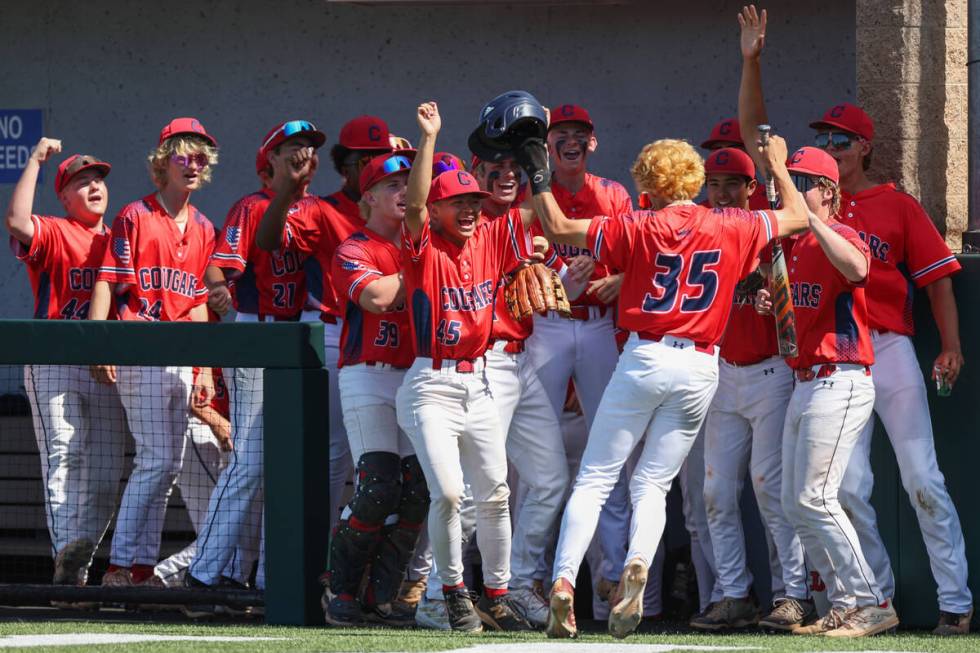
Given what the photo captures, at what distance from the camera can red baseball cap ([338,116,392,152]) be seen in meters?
6.09

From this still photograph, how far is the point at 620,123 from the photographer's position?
796 centimetres

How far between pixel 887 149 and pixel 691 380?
1639 mm

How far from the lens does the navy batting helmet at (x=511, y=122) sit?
5137 millimetres

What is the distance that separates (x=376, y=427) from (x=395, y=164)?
2.99 feet

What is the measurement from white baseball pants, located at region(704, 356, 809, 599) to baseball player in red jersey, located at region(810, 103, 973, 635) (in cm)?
26

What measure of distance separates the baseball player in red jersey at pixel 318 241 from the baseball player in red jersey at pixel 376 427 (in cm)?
37

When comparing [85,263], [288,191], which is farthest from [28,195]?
[288,191]

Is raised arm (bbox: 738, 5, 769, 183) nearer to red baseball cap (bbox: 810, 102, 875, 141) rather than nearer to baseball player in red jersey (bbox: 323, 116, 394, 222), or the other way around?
red baseball cap (bbox: 810, 102, 875, 141)

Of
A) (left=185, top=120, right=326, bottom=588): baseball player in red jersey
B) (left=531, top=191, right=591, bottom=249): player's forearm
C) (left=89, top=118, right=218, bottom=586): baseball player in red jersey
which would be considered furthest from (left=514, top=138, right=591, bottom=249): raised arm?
(left=89, top=118, right=218, bottom=586): baseball player in red jersey

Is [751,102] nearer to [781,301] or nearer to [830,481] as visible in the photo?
[781,301]

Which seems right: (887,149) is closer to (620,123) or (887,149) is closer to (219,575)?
(620,123)

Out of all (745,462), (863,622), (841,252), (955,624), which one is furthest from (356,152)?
(955,624)

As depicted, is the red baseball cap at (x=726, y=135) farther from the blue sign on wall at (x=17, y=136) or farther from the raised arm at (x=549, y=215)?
the blue sign on wall at (x=17, y=136)

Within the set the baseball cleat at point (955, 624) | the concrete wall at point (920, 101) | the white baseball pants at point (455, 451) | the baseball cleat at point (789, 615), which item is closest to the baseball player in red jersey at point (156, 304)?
the white baseball pants at point (455, 451)
